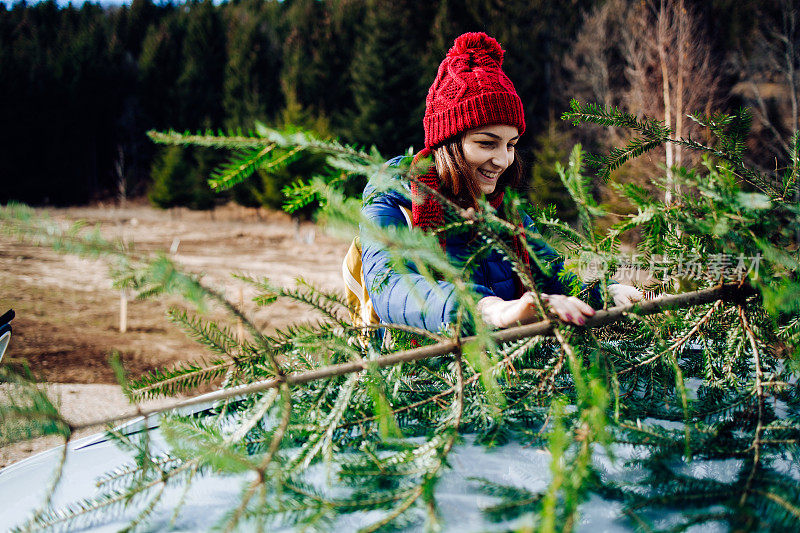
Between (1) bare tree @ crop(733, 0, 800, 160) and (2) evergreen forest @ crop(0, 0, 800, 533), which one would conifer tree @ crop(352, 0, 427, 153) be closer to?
(1) bare tree @ crop(733, 0, 800, 160)

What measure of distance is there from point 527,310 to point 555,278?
778 mm

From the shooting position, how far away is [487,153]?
5.65 ft

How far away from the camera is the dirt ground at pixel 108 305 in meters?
4.93

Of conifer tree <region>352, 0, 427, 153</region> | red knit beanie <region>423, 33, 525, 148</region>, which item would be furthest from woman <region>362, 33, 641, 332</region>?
conifer tree <region>352, 0, 427, 153</region>

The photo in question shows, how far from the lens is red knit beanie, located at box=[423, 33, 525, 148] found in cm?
173

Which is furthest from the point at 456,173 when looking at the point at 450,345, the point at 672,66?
the point at 672,66

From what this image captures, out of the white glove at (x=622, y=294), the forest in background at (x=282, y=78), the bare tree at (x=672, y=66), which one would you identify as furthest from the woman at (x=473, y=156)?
the forest in background at (x=282, y=78)

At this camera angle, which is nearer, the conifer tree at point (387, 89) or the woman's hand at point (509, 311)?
the woman's hand at point (509, 311)

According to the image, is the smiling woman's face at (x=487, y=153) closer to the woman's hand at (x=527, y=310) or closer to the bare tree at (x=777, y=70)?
the woman's hand at (x=527, y=310)

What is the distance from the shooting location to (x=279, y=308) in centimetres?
912

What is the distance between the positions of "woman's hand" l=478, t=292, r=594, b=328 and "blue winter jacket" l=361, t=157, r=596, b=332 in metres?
0.04

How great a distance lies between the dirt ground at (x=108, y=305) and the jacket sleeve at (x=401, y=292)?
169 mm

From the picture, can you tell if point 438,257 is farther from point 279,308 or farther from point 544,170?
point 544,170

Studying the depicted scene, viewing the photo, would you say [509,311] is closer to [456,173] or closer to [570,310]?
[570,310]
